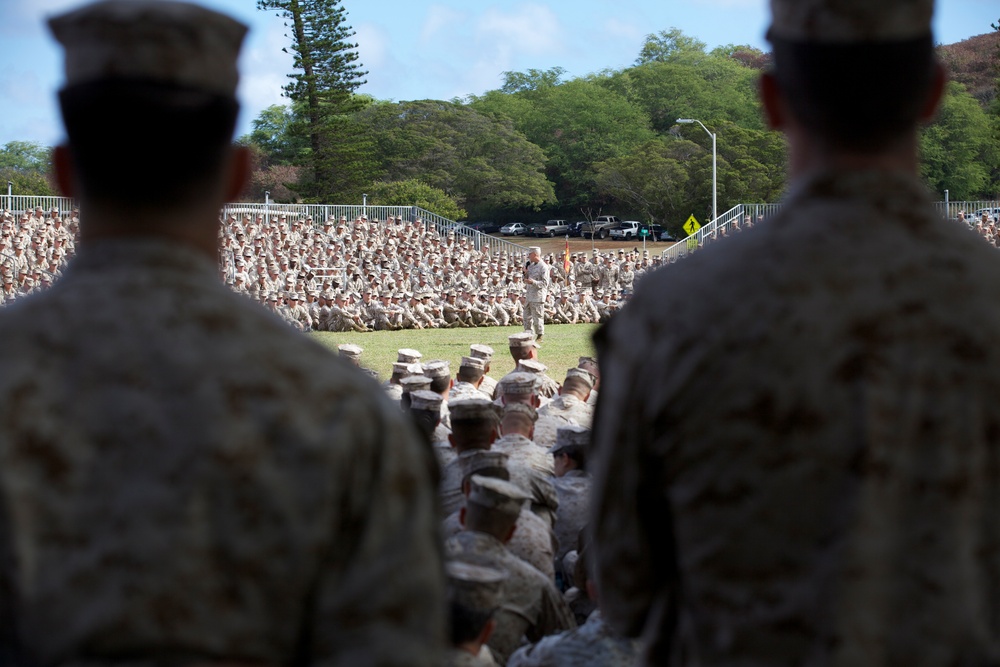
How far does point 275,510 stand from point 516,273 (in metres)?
29.1

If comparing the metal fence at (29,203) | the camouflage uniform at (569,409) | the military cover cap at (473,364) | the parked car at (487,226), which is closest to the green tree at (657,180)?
the parked car at (487,226)

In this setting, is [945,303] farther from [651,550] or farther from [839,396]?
[651,550]

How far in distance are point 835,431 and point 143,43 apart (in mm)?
1109

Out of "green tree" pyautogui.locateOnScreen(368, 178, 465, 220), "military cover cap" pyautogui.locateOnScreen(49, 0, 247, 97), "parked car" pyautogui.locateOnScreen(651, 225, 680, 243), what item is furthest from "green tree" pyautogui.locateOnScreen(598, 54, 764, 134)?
"military cover cap" pyautogui.locateOnScreen(49, 0, 247, 97)

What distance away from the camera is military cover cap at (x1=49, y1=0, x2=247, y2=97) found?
1.53 metres

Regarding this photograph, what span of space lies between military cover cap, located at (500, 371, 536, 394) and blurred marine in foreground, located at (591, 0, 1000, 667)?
7250 mm

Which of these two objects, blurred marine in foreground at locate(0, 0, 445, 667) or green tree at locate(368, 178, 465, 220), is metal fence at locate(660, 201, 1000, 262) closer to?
green tree at locate(368, 178, 465, 220)

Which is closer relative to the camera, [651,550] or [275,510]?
[275,510]

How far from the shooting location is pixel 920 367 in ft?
5.87

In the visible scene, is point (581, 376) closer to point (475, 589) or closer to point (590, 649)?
point (590, 649)

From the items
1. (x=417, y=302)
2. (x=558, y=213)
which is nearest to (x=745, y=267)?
(x=417, y=302)

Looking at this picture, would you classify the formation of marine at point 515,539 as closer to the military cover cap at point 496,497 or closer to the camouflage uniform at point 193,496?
the military cover cap at point 496,497

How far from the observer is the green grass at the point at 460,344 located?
17625 mm

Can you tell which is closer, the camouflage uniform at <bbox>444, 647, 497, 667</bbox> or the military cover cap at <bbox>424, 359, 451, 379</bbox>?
the camouflage uniform at <bbox>444, 647, 497, 667</bbox>
